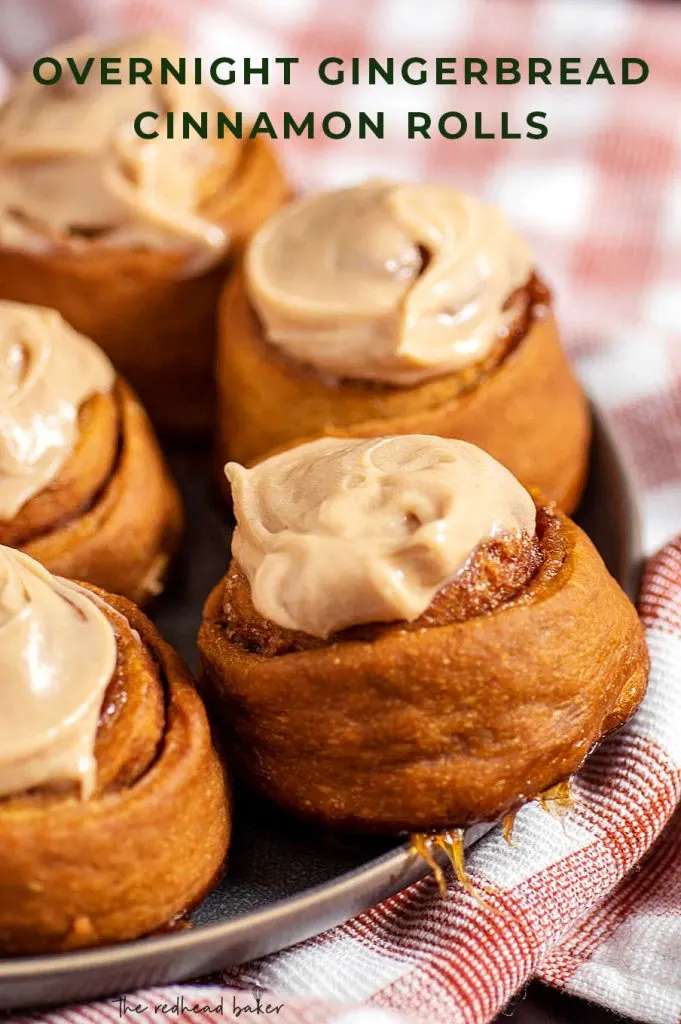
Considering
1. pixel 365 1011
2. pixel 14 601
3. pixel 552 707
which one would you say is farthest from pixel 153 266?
pixel 365 1011

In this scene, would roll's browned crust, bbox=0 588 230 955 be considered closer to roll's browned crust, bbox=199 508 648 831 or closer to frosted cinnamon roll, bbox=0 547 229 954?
frosted cinnamon roll, bbox=0 547 229 954

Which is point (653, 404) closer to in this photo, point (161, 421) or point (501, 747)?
point (161, 421)

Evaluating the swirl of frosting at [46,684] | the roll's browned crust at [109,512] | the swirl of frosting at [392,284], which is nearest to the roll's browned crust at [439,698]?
the swirl of frosting at [46,684]

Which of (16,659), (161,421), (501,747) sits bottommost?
(161,421)

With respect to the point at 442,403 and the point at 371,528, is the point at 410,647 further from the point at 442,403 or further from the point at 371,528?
the point at 442,403

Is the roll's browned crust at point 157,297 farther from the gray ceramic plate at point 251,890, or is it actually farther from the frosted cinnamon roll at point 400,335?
the gray ceramic plate at point 251,890
